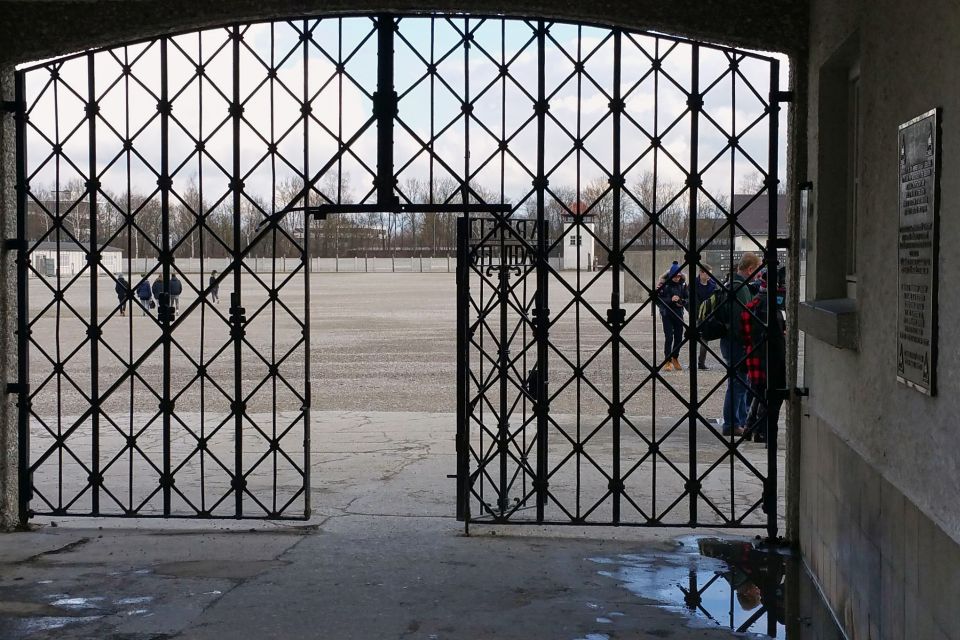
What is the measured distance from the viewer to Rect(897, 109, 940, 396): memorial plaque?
409 cm

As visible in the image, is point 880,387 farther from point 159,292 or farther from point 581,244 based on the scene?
point 159,292

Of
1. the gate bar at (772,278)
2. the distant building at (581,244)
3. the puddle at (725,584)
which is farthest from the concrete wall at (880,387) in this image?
the distant building at (581,244)

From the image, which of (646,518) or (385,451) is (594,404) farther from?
(646,518)

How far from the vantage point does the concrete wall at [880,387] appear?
3930mm

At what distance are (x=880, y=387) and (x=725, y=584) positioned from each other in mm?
2055

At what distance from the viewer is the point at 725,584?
6.68 m

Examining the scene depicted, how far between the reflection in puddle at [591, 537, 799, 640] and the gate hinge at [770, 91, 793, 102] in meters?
2.78

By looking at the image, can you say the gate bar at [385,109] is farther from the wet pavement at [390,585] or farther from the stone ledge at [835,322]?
the stone ledge at [835,322]

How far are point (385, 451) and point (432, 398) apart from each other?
11.8 feet

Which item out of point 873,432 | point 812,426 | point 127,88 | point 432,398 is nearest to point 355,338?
point 432,398

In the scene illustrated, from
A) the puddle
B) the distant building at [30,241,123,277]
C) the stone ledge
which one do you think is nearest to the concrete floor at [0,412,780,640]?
the puddle

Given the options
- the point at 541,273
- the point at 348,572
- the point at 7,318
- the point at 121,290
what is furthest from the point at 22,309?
the point at 121,290

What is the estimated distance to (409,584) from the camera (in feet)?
21.6

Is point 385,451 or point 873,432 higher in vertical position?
point 873,432
